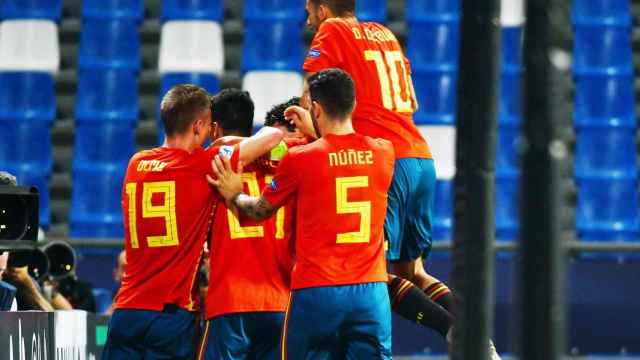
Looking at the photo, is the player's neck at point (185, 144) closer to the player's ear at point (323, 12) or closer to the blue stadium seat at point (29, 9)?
the player's ear at point (323, 12)

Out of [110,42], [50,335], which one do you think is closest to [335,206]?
[50,335]

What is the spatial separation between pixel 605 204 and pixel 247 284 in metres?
6.57

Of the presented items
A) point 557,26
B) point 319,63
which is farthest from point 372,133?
point 557,26

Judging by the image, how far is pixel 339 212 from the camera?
521 centimetres

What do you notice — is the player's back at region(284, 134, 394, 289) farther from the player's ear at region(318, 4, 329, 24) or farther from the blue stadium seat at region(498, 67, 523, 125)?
the blue stadium seat at region(498, 67, 523, 125)

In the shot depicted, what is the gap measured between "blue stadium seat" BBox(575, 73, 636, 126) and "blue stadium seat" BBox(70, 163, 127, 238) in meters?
4.06

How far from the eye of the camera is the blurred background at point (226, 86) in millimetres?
11508

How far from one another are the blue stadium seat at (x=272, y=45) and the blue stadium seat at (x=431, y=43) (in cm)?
101

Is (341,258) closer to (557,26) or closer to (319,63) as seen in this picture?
(319,63)

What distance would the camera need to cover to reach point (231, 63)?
40.5 feet

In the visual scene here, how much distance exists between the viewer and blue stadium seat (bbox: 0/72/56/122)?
470 inches

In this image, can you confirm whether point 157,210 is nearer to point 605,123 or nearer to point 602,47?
point 605,123

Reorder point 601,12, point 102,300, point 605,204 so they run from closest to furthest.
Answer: point 102,300, point 605,204, point 601,12

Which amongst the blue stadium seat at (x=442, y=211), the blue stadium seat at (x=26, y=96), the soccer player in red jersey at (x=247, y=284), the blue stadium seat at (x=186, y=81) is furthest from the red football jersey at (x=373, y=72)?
the blue stadium seat at (x=26, y=96)
